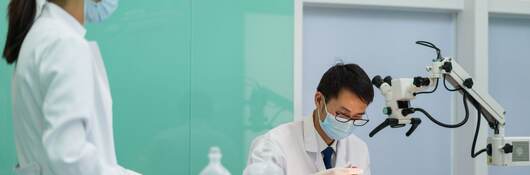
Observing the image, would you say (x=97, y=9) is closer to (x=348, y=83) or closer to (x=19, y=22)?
(x=19, y=22)

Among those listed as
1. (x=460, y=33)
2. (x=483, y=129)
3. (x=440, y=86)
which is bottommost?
(x=483, y=129)

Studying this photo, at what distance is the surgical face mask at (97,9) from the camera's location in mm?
1290

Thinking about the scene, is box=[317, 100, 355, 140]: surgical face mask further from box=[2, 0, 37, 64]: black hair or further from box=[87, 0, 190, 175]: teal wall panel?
box=[2, 0, 37, 64]: black hair

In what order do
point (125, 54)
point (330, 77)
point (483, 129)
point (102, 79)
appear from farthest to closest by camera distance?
point (483, 129)
point (125, 54)
point (330, 77)
point (102, 79)

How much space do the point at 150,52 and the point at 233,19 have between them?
1.11 feet

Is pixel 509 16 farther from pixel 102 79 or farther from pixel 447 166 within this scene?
pixel 102 79

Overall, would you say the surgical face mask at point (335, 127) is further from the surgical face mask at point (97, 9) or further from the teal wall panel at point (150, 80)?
the surgical face mask at point (97, 9)

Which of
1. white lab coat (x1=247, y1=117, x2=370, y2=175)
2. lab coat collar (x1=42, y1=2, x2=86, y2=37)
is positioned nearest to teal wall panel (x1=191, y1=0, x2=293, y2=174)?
white lab coat (x1=247, y1=117, x2=370, y2=175)

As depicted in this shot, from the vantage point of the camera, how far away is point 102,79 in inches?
47.1

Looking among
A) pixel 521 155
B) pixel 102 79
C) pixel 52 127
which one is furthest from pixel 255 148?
pixel 52 127

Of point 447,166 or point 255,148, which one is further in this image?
point 447,166

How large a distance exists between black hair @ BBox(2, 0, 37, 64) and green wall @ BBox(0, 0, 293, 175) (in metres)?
1.01

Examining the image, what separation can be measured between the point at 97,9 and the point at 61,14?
0.12 meters

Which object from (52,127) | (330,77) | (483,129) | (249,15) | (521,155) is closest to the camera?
(52,127)
